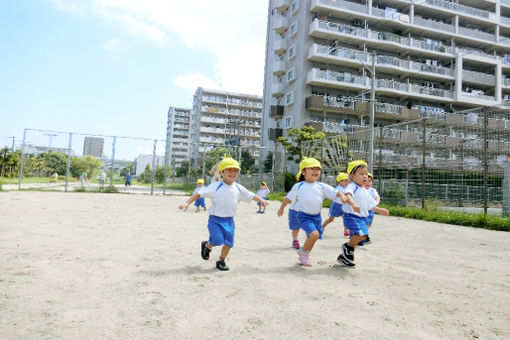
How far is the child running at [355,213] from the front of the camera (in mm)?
4254

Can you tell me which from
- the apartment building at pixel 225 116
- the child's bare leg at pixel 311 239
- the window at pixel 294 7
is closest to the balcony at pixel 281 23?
the window at pixel 294 7

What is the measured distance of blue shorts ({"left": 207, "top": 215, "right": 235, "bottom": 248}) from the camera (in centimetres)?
415

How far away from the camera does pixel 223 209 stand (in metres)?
4.25

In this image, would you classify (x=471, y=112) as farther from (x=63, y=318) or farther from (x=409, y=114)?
(x=409, y=114)

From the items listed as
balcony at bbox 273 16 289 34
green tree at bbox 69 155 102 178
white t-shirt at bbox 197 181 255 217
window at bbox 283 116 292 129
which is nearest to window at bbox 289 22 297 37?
balcony at bbox 273 16 289 34

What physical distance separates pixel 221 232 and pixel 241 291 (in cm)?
108

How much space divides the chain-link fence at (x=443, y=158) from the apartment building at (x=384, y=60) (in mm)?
17658

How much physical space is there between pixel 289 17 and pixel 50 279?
38756mm

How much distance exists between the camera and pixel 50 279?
3.40 meters

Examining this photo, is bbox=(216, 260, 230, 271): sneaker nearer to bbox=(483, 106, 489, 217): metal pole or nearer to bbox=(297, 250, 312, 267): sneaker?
bbox=(297, 250, 312, 267): sneaker

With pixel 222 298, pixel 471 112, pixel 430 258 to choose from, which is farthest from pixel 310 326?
pixel 471 112

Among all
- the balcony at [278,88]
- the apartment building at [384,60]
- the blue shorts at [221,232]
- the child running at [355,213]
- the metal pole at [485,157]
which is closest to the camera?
the blue shorts at [221,232]

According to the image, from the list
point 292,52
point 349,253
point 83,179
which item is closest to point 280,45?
point 292,52

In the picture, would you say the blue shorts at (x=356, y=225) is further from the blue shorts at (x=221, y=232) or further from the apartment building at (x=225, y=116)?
the apartment building at (x=225, y=116)
